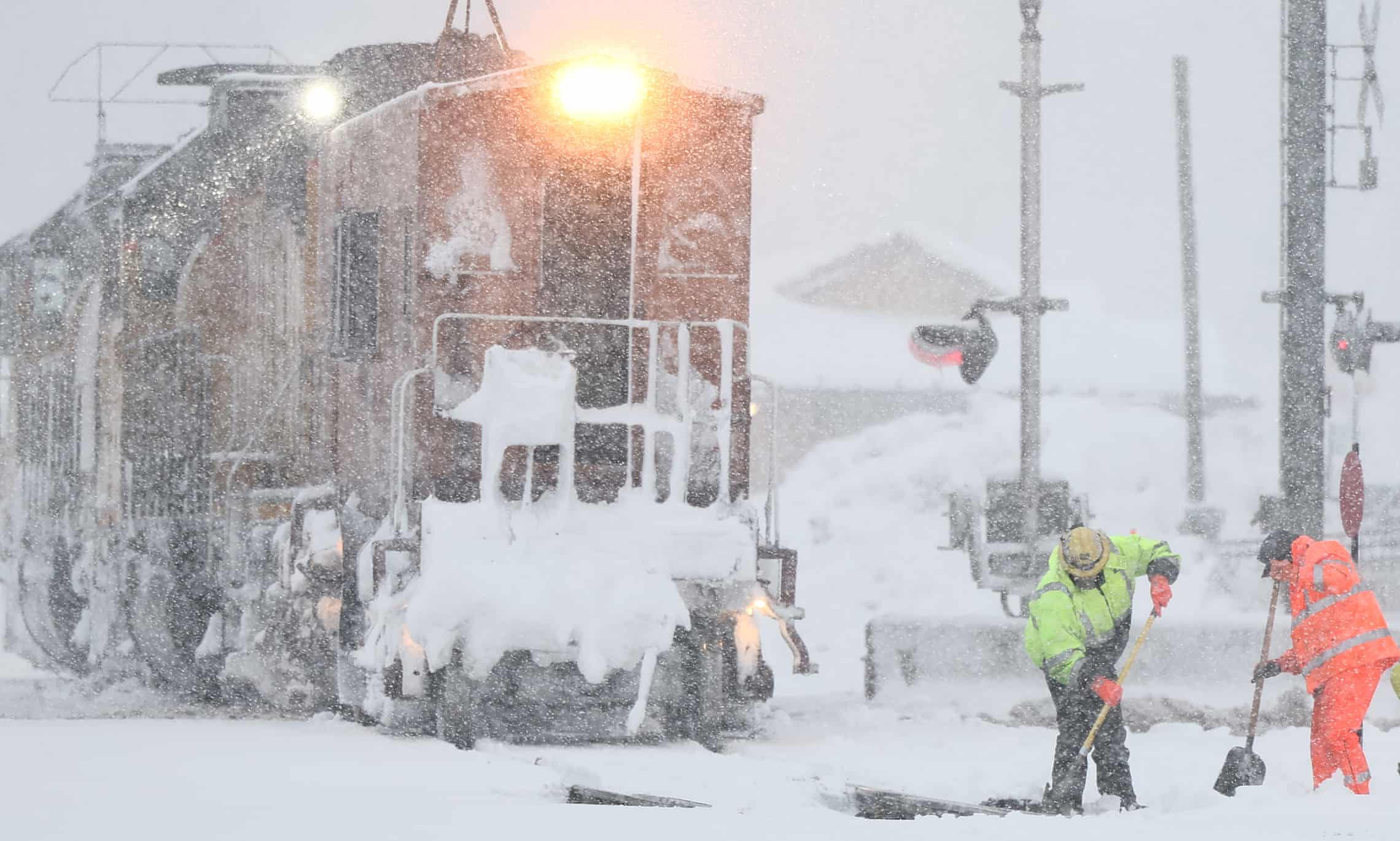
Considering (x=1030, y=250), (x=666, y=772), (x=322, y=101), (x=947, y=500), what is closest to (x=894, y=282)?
(x=947, y=500)

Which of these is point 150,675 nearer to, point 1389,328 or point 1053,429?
point 1389,328

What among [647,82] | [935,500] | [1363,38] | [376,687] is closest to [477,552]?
[376,687]

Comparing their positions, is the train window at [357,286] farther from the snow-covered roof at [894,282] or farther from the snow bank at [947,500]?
the snow-covered roof at [894,282]

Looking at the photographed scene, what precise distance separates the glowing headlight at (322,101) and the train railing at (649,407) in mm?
2480

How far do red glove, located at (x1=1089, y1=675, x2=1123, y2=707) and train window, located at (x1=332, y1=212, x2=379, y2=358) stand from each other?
16.2 feet

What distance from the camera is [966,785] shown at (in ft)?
27.0

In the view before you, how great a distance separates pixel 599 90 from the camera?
1004 centimetres

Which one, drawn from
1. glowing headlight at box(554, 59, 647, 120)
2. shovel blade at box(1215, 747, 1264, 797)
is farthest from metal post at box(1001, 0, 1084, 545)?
shovel blade at box(1215, 747, 1264, 797)

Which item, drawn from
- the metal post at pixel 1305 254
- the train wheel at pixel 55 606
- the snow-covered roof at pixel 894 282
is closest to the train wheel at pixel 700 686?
the metal post at pixel 1305 254

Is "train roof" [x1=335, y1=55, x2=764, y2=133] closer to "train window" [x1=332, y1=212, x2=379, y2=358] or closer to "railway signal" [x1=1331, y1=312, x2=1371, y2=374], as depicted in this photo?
"train window" [x1=332, y1=212, x2=379, y2=358]

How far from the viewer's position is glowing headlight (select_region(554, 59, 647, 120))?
1002 cm

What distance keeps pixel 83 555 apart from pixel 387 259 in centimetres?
577

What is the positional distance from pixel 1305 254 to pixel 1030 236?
6.13 feet

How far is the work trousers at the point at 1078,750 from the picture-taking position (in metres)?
7.52
